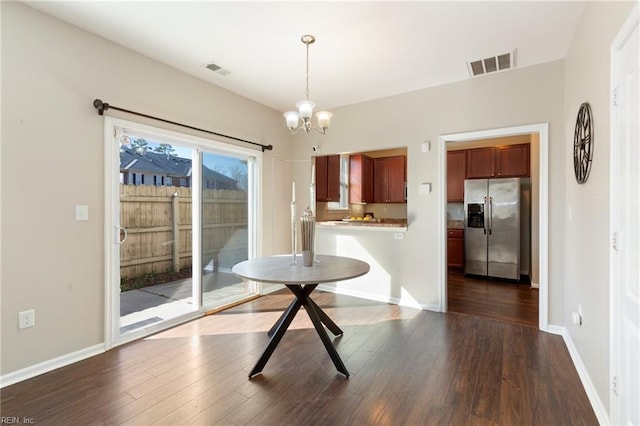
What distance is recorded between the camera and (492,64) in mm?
3082

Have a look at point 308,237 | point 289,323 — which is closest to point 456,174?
point 308,237

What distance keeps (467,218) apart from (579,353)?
326cm

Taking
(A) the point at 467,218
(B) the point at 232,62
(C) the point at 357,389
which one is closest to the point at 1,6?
(B) the point at 232,62

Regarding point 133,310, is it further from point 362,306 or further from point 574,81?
point 574,81

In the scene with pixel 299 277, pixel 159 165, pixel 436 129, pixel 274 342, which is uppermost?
pixel 436 129

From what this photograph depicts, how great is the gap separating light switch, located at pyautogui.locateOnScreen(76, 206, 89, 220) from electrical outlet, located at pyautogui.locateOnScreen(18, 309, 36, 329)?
2.49ft

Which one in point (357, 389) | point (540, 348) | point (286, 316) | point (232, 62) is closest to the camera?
point (357, 389)

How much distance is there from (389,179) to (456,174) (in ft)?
4.36

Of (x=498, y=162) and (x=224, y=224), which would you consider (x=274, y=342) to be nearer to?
(x=224, y=224)

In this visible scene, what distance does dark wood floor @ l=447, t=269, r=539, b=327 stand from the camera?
345 cm

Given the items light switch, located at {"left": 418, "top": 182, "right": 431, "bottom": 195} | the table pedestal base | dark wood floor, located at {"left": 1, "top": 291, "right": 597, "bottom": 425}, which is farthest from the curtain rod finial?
light switch, located at {"left": 418, "top": 182, "right": 431, "bottom": 195}

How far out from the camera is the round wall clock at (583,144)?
2.06 metres

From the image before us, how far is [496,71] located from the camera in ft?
10.6

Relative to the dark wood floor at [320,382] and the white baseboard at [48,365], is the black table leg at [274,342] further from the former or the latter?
the white baseboard at [48,365]
